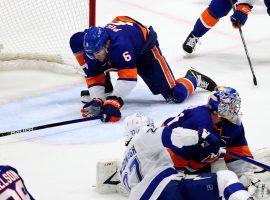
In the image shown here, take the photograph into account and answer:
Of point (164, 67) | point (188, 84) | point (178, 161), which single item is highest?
point (178, 161)

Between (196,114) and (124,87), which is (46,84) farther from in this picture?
(196,114)

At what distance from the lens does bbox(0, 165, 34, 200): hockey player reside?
7.08 ft

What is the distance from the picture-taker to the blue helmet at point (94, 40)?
4137 mm

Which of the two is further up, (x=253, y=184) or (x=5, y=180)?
(x=5, y=180)

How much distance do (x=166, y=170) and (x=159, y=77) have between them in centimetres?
167

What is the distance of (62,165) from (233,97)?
3.31ft

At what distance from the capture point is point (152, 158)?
302 cm

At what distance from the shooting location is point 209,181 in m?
2.90

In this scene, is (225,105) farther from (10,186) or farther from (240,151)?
(10,186)

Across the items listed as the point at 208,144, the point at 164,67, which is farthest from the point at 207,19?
the point at 208,144

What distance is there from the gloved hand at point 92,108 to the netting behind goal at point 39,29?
0.83 metres

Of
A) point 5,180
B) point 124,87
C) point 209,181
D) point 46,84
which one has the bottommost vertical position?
point 46,84

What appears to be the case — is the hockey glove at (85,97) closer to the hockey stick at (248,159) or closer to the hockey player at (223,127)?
the hockey player at (223,127)

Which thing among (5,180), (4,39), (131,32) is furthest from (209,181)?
(4,39)
